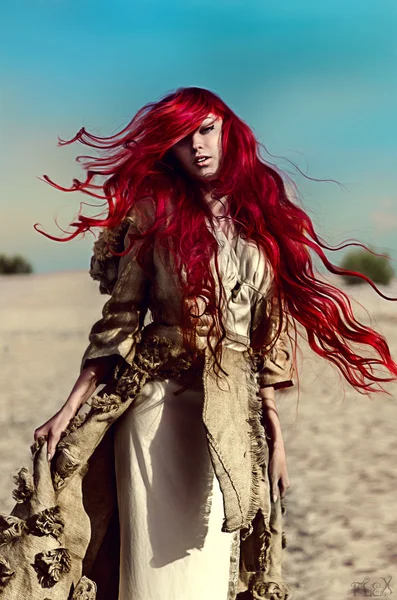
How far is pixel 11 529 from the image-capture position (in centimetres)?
262

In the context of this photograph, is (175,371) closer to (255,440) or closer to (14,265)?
(255,440)

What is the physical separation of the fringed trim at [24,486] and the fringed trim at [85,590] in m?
0.27

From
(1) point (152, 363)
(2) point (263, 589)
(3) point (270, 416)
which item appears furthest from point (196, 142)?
(2) point (263, 589)

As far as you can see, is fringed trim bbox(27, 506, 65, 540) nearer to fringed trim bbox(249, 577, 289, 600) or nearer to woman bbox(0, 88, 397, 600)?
woman bbox(0, 88, 397, 600)

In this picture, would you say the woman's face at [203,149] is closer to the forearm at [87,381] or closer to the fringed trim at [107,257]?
the fringed trim at [107,257]

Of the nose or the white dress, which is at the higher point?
the nose

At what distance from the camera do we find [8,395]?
1137cm

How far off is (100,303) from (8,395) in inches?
548

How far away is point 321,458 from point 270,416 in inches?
210

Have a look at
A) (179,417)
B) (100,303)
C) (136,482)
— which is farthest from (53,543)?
(100,303)

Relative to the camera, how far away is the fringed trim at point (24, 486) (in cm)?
263
